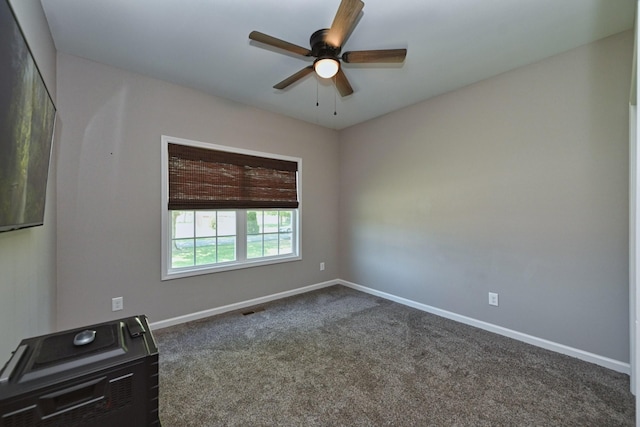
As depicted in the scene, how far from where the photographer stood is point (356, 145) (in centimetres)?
420

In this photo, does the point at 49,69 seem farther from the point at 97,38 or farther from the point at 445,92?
the point at 445,92

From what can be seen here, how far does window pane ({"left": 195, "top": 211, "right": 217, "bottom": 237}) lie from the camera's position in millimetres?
3189

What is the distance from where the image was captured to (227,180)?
3.32m

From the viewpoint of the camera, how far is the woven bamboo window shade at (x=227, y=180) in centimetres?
298

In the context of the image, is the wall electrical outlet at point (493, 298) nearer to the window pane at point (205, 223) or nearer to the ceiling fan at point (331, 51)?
the ceiling fan at point (331, 51)

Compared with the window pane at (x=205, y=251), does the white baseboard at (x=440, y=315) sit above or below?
below

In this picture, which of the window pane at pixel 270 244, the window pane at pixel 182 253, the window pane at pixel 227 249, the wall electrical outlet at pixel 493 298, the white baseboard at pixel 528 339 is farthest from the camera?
the window pane at pixel 270 244

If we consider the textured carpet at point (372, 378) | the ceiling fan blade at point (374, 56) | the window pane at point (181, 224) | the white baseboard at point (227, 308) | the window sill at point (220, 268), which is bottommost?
the textured carpet at point (372, 378)

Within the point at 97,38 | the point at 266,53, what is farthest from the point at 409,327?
the point at 97,38

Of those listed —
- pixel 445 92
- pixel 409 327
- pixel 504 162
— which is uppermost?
pixel 445 92

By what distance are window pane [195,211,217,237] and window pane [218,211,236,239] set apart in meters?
0.07

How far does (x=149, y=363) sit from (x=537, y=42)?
3.23 meters

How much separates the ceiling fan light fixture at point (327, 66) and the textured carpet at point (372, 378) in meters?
2.21

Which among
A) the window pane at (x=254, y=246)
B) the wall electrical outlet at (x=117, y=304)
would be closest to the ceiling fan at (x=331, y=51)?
the window pane at (x=254, y=246)
